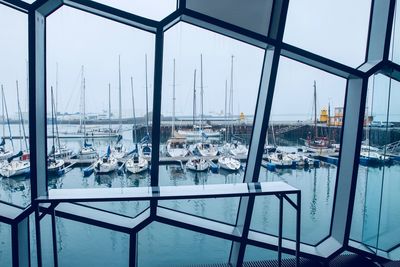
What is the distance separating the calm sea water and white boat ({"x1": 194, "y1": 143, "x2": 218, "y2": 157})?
0.36m

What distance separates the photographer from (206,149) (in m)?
4.70

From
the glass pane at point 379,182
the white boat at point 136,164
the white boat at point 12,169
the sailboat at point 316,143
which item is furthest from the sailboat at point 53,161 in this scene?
the glass pane at point 379,182

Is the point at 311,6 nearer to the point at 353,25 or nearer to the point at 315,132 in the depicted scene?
the point at 353,25

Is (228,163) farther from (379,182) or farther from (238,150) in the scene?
(379,182)

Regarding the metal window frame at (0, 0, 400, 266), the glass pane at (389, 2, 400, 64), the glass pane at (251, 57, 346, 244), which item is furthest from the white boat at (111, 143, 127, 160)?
the glass pane at (389, 2, 400, 64)

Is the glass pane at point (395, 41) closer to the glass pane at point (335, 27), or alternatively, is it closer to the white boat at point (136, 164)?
the glass pane at point (335, 27)

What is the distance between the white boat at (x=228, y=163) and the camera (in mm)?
4053

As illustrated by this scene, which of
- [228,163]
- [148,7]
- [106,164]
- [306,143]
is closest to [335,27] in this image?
[306,143]

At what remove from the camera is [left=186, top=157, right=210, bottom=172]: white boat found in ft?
14.5

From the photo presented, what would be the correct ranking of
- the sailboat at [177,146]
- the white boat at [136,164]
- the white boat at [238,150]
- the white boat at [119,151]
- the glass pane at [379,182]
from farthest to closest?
the white boat at [119,151] → the white boat at [136,164] → the sailboat at [177,146] → the white boat at [238,150] → the glass pane at [379,182]

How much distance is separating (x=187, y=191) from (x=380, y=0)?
2.66 meters

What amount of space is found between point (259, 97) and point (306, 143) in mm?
1804

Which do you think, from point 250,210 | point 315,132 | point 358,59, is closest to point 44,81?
point 250,210

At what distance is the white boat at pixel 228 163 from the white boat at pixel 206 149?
0.62 feet
